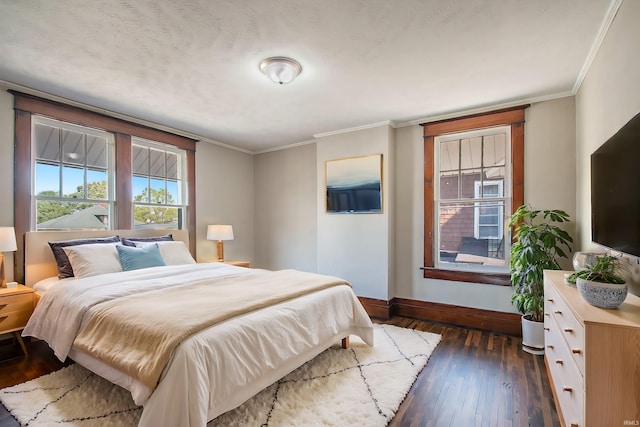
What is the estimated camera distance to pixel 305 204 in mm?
4977

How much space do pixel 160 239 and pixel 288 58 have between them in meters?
2.81

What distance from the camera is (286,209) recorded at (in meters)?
5.17

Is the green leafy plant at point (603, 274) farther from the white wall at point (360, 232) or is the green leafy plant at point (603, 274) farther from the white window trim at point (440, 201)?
the white wall at point (360, 232)

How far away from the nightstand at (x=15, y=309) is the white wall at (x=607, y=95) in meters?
4.43

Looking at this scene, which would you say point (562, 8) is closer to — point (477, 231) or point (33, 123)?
point (477, 231)

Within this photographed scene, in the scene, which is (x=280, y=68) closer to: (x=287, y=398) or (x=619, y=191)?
(x=619, y=191)

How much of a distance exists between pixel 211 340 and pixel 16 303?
2.23m

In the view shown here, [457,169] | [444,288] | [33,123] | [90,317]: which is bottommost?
[444,288]

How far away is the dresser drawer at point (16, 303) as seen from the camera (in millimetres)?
2545

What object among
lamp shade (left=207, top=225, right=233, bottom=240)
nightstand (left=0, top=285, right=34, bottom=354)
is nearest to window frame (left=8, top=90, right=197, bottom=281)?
lamp shade (left=207, top=225, right=233, bottom=240)

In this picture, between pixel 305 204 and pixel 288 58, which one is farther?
pixel 305 204

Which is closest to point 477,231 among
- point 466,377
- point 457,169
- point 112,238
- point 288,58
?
point 457,169

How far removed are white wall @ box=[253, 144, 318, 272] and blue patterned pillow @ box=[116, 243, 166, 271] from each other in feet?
7.06

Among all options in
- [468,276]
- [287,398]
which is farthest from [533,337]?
[287,398]
